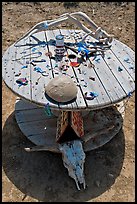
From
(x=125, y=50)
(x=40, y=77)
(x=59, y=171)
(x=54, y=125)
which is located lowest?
(x=59, y=171)

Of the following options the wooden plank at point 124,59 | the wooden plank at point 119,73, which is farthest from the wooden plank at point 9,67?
the wooden plank at point 124,59

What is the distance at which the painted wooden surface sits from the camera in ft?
9.41

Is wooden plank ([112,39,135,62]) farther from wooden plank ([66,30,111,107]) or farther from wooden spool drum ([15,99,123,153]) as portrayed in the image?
wooden spool drum ([15,99,123,153])

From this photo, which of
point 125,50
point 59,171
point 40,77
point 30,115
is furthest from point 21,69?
point 125,50

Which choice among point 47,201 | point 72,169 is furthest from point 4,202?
point 72,169

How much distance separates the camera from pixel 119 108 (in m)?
3.90

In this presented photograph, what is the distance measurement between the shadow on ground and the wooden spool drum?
0.37ft

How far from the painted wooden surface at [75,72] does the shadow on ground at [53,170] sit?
762mm

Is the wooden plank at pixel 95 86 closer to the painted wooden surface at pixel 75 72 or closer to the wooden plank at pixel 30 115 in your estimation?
the painted wooden surface at pixel 75 72

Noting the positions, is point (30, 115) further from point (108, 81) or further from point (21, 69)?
point (108, 81)

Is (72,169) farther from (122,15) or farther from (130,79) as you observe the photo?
(122,15)

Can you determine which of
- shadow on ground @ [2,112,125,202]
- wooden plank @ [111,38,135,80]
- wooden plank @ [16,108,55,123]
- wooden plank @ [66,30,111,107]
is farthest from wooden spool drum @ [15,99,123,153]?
wooden plank @ [111,38,135,80]

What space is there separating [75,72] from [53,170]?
0.99m

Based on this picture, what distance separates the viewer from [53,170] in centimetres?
322
